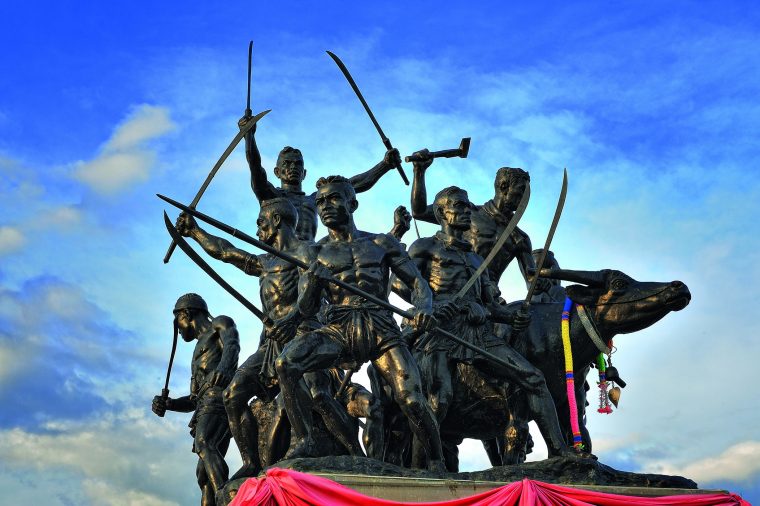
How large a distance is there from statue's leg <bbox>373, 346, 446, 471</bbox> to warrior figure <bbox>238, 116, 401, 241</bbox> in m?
3.98

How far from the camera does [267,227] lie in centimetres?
1788

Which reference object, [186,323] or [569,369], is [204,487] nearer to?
[186,323]

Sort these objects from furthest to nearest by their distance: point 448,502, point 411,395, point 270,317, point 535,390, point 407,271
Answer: point 270,317, point 535,390, point 407,271, point 411,395, point 448,502

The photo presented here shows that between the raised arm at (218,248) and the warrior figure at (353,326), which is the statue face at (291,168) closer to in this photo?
the raised arm at (218,248)

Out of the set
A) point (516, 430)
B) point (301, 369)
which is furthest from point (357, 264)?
point (516, 430)

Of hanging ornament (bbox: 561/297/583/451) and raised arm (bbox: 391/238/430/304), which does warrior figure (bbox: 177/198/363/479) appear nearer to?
raised arm (bbox: 391/238/430/304)

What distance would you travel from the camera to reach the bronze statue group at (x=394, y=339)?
15297 millimetres

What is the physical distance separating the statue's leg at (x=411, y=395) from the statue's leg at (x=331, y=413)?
1.21 metres

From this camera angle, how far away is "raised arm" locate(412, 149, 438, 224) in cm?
1853

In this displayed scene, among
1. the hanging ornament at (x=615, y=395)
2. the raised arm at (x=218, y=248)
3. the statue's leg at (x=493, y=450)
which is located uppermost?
the raised arm at (x=218, y=248)

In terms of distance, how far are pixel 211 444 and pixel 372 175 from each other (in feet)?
14.6

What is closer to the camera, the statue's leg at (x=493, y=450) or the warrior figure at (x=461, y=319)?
the warrior figure at (x=461, y=319)

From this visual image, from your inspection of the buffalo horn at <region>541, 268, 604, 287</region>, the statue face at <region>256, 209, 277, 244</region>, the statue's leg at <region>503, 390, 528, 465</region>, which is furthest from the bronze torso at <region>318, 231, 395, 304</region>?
the buffalo horn at <region>541, 268, 604, 287</region>

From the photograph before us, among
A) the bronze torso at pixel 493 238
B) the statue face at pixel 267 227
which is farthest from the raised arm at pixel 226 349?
the bronze torso at pixel 493 238
